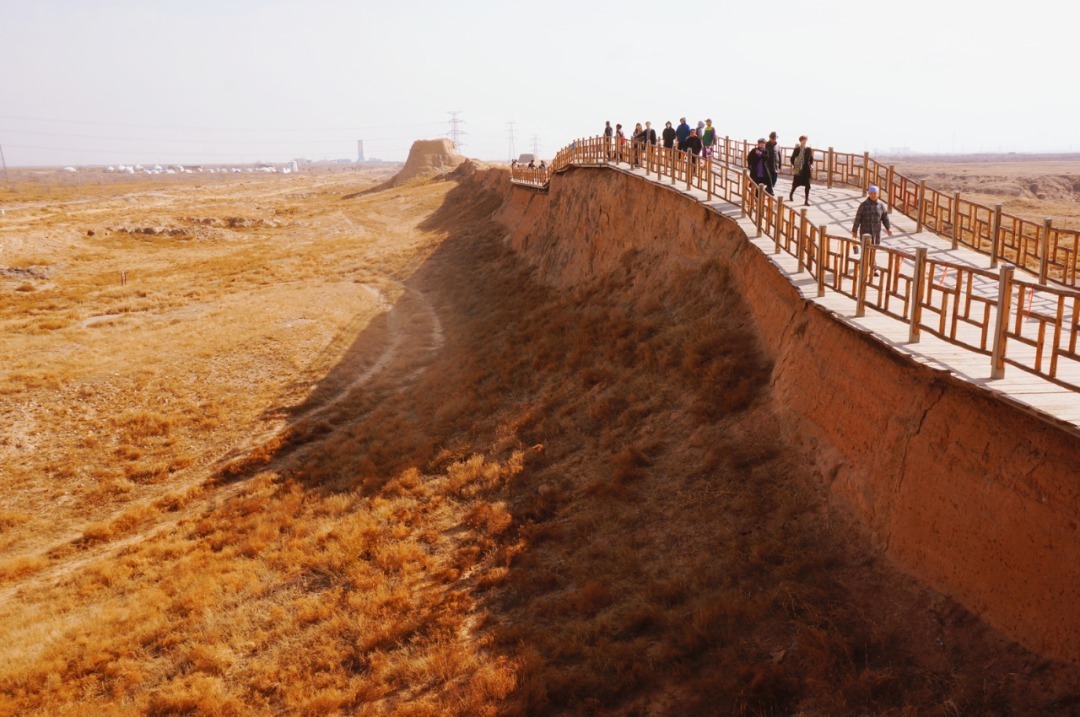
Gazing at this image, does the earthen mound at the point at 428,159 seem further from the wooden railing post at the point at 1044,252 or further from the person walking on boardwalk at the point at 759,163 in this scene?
the wooden railing post at the point at 1044,252

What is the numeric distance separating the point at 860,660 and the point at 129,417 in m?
21.1

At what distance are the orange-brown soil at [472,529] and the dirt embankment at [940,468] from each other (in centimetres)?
28

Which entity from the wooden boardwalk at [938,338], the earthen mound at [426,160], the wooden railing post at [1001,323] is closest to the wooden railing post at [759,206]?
the wooden boardwalk at [938,338]

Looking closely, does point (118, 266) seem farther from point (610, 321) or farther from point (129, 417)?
point (610, 321)

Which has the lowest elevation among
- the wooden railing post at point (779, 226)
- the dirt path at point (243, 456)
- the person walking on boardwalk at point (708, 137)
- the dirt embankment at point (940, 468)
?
the dirt path at point (243, 456)

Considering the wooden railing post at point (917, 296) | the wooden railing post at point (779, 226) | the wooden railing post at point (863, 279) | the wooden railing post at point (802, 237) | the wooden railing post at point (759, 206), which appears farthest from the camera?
the wooden railing post at point (759, 206)

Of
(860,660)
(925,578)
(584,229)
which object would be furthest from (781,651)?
(584,229)

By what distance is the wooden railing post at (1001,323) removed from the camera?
24.1ft

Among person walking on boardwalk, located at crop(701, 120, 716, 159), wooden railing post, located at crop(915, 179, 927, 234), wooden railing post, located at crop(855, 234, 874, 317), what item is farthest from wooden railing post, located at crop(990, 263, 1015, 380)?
person walking on boardwalk, located at crop(701, 120, 716, 159)

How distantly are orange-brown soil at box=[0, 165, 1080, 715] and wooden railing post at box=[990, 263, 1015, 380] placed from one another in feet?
8.28

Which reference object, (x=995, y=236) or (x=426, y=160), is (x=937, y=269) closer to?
(x=995, y=236)

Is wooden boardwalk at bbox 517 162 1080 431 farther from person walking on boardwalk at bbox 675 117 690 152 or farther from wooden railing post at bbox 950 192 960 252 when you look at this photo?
person walking on boardwalk at bbox 675 117 690 152

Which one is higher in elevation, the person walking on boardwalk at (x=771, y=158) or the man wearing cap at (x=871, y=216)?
the person walking on boardwalk at (x=771, y=158)

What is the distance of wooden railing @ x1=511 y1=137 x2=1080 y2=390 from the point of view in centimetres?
763
